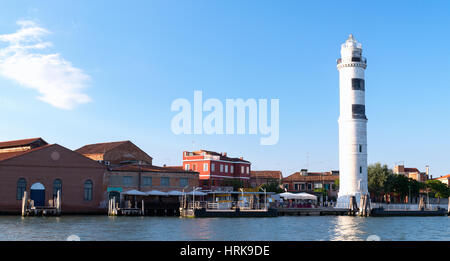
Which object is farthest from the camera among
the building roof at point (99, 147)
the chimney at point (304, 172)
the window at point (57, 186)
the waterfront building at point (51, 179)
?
the chimney at point (304, 172)

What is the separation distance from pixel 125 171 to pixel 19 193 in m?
10.3

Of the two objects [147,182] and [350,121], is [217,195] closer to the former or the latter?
[147,182]

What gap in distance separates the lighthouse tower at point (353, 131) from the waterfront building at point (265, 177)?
737 inches

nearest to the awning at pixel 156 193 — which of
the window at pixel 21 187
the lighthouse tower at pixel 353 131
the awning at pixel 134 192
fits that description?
the awning at pixel 134 192

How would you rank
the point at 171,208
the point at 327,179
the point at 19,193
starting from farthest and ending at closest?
1. the point at 327,179
2. the point at 171,208
3. the point at 19,193

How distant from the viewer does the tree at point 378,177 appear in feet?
214

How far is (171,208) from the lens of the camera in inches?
1957

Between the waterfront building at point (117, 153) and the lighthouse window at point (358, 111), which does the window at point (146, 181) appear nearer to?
the waterfront building at point (117, 153)

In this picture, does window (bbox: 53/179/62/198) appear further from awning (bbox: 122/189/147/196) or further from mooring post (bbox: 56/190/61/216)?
awning (bbox: 122/189/147/196)

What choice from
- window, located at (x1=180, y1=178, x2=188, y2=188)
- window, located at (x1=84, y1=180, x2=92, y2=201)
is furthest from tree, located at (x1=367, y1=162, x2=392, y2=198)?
window, located at (x1=84, y1=180, x2=92, y2=201)

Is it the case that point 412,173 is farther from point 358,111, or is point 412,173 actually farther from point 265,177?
point 358,111

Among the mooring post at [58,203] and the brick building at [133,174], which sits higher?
the brick building at [133,174]

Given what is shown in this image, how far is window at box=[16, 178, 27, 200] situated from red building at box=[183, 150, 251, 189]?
20.6m

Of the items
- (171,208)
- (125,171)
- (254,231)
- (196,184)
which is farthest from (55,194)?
(254,231)
